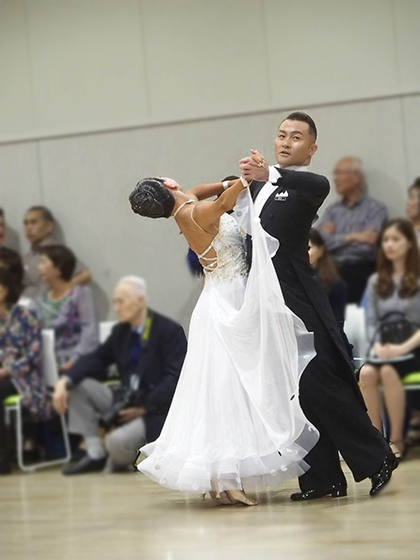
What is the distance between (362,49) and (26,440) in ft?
11.9

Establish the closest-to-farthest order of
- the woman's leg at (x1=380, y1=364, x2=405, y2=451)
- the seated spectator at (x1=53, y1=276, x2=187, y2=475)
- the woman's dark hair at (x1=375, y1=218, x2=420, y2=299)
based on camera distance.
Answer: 1. the seated spectator at (x1=53, y1=276, x2=187, y2=475)
2. the woman's leg at (x1=380, y1=364, x2=405, y2=451)
3. the woman's dark hair at (x1=375, y1=218, x2=420, y2=299)

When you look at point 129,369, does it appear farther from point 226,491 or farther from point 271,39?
point 271,39

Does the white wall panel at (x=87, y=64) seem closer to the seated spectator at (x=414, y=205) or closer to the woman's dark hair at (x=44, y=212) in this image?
the woman's dark hair at (x=44, y=212)

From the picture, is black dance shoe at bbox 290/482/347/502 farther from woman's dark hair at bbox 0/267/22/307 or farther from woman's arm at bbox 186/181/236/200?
woman's dark hair at bbox 0/267/22/307

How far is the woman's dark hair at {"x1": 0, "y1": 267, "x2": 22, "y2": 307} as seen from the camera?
22.6ft

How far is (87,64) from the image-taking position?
307 inches

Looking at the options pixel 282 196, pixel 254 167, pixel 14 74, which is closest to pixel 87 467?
pixel 282 196

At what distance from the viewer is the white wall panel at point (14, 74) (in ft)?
26.4

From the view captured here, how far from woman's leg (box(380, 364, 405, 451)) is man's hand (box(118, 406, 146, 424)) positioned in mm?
1334

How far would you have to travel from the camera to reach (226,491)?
363 cm

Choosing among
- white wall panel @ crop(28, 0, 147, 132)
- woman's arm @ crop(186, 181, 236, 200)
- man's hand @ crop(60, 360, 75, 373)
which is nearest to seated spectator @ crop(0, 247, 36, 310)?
man's hand @ crop(60, 360, 75, 373)

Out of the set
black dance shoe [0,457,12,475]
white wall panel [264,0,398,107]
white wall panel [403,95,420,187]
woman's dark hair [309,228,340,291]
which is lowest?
black dance shoe [0,457,12,475]

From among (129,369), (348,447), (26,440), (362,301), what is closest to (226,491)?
(348,447)

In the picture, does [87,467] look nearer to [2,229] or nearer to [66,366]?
[66,366]
